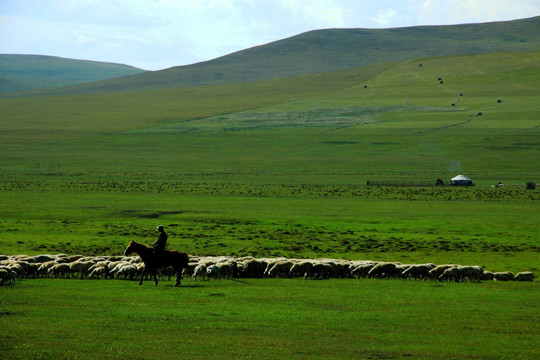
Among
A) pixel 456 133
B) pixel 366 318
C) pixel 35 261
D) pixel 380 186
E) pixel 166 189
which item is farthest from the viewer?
pixel 456 133

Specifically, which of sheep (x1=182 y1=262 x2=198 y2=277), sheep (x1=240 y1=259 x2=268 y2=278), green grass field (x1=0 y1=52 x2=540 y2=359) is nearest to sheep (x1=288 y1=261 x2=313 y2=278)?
sheep (x1=240 y1=259 x2=268 y2=278)

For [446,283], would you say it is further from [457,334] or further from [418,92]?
[418,92]

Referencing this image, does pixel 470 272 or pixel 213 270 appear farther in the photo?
pixel 213 270

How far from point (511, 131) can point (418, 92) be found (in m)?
41.9

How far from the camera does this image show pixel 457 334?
1350cm

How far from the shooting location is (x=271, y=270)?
2236cm

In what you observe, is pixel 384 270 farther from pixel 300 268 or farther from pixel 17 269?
pixel 17 269

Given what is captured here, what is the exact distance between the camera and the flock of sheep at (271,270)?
21781 millimetres

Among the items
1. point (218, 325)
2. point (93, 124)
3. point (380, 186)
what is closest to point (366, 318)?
point (218, 325)

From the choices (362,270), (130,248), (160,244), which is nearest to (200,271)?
(160,244)

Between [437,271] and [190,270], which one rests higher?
[437,271]

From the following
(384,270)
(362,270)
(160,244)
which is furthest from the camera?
(362,270)

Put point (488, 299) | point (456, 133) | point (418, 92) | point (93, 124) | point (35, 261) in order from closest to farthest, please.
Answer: point (488, 299) < point (35, 261) < point (456, 133) < point (93, 124) < point (418, 92)

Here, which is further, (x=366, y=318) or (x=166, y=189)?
(x=166, y=189)
